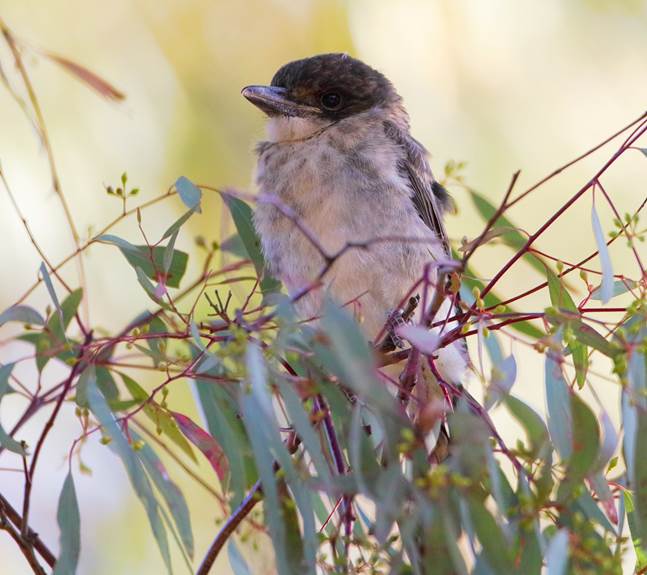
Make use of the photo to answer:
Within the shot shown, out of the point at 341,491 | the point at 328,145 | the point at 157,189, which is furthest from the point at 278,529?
the point at 157,189

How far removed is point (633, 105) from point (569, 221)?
1.81 feet

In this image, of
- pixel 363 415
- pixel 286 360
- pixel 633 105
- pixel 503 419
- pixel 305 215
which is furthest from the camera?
pixel 633 105

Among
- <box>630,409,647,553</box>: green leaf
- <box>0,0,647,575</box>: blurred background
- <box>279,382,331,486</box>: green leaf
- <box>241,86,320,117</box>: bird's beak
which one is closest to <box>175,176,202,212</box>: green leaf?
<box>279,382,331,486</box>: green leaf

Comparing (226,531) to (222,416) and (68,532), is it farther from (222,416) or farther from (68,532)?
(222,416)

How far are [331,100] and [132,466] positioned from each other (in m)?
1.66

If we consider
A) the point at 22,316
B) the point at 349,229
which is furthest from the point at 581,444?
the point at 349,229

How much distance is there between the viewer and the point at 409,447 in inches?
60.5

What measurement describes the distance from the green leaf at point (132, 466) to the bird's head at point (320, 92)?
1.40 m

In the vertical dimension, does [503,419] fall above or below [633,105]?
below

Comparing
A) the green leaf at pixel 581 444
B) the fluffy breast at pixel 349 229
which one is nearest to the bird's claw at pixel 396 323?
the fluffy breast at pixel 349 229

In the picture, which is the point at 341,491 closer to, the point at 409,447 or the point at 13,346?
the point at 409,447

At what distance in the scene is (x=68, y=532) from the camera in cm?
185

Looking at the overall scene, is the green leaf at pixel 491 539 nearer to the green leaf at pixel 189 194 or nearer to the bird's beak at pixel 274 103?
the green leaf at pixel 189 194

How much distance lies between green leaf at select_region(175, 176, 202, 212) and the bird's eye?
1129 millimetres
